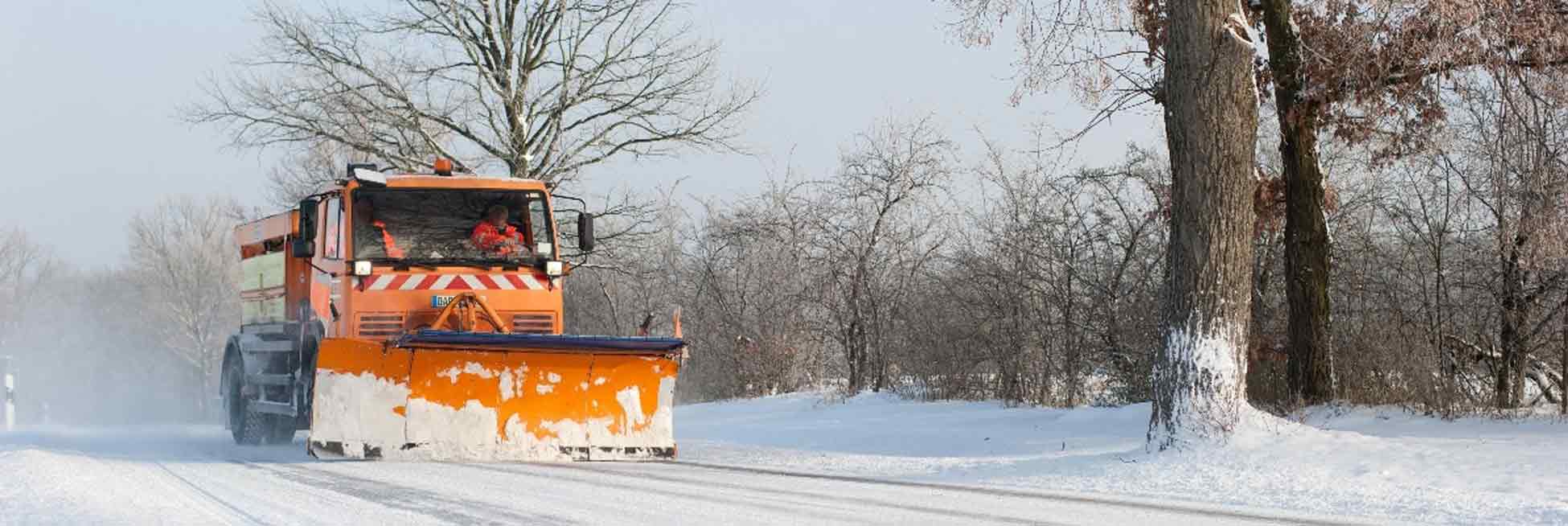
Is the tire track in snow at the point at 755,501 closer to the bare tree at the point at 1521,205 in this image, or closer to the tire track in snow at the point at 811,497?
the tire track in snow at the point at 811,497

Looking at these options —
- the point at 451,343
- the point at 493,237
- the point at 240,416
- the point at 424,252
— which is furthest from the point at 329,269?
the point at 240,416

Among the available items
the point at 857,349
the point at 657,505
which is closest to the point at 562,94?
the point at 857,349

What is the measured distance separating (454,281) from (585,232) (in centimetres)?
125

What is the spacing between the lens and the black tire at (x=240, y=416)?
16938 millimetres

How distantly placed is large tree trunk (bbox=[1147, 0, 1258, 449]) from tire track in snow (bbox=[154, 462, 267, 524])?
6651 millimetres

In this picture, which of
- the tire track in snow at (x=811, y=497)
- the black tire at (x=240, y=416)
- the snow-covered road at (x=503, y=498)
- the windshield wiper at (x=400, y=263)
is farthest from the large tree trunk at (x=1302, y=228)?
the black tire at (x=240, y=416)

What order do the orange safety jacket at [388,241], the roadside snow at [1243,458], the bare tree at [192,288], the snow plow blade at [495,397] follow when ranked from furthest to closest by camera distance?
the bare tree at [192,288]
the orange safety jacket at [388,241]
the snow plow blade at [495,397]
the roadside snow at [1243,458]

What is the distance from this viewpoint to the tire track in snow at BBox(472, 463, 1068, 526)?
8336 mm

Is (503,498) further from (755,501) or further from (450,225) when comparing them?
(450,225)

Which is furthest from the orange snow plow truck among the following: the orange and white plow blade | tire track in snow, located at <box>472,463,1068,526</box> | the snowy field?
tire track in snow, located at <box>472,463,1068,526</box>

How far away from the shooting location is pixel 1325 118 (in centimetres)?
1627

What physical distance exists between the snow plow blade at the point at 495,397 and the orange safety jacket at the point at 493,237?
1.34 metres

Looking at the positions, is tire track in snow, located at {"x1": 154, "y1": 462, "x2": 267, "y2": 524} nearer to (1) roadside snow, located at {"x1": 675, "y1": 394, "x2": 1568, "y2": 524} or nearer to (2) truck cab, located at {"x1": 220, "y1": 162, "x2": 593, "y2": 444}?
(2) truck cab, located at {"x1": 220, "y1": 162, "x2": 593, "y2": 444}

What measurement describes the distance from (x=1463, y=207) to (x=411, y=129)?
54.9 ft
